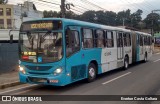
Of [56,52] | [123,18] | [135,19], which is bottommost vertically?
[56,52]

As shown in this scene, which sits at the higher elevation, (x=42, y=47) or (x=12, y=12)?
(x=12, y=12)

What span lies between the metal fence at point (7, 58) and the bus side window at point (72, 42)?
7.82m

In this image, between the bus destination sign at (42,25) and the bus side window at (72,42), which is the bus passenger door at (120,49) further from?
the bus destination sign at (42,25)

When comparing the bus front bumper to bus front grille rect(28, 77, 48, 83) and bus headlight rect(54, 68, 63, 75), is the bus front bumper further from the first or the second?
bus headlight rect(54, 68, 63, 75)

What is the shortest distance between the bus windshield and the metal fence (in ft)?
23.4

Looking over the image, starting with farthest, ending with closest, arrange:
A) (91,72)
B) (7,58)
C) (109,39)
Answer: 1. (7,58)
2. (109,39)
3. (91,72)

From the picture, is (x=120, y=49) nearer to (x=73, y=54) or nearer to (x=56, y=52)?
(x=73, y=54)

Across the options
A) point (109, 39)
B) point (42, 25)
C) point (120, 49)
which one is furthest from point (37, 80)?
point (120, 49)

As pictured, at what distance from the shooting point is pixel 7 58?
717 inches

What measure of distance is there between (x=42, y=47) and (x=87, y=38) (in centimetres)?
267

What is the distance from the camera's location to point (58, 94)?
1026cm

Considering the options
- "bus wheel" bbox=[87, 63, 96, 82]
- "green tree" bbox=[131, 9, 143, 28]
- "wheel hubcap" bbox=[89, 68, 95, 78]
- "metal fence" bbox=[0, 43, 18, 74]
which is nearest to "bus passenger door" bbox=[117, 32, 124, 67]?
"bus wheel" bbox=[87, 63, 96, 82]

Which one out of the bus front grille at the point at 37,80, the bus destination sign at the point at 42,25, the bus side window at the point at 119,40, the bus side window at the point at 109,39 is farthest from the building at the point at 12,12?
the bus front grille at the point at 37,80

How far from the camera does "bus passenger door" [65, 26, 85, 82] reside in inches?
431
